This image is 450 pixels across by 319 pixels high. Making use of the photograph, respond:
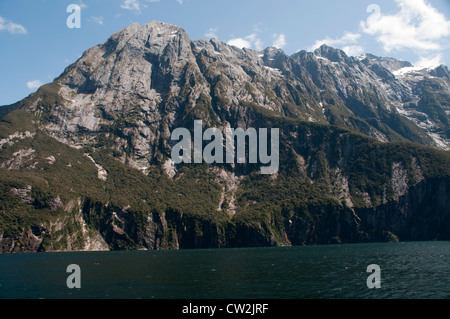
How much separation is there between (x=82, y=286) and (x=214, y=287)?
2632cm

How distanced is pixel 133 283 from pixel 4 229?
159 m

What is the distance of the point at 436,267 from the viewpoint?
80.3m

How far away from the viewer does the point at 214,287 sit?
61.0 metres
